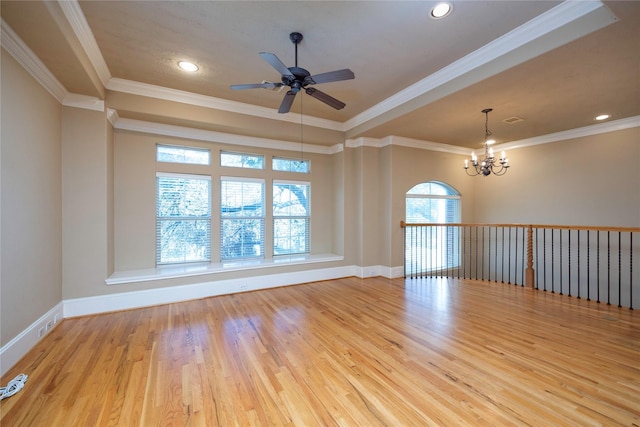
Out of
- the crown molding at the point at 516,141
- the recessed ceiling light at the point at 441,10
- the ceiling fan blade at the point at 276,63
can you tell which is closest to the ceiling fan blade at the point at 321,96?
the ceiling fan blade at the point at 276,63

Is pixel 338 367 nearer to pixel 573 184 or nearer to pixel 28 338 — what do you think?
pixel 28 338

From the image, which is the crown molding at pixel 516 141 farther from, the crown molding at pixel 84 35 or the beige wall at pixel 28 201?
the beige wall at pixel 28 201

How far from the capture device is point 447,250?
623cm

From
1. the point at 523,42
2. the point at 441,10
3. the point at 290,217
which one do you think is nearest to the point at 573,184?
the point at 523,42

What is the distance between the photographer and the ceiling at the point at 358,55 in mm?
2215

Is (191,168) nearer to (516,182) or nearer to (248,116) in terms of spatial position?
(248,116)

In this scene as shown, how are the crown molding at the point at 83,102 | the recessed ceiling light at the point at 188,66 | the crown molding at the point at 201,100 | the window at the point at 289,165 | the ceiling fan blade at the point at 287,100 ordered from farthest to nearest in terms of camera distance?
1. the window at the point at 289,165
2. the crown molding at the point at 201,100
3. the crown molding at the point at 83,102
4. the recessed ceiling light at the point at 188,66
5. the ceiling fan blade at the point at 287,100

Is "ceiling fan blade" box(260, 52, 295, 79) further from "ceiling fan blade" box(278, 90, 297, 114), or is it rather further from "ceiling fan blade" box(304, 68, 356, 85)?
"ceiling fan blade" box(278, 90, 297, 114)

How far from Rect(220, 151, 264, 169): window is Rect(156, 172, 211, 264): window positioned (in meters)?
0.47

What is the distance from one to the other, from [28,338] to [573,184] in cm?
812

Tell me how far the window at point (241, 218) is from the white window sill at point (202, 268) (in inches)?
10.4

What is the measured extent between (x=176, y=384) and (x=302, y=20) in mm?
3251

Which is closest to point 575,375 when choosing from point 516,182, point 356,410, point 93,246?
point 356,410

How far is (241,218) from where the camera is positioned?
16.0ft
